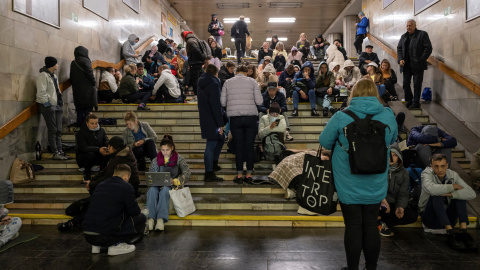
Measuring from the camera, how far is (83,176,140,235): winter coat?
159 inches

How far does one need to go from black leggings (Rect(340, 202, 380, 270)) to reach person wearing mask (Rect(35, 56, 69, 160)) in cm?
586

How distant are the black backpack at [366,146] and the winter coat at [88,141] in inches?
185

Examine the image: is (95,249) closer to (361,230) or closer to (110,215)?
(110,215)

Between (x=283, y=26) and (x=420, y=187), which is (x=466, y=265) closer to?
(x=420, y=187)

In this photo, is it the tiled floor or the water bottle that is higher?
the water bottle

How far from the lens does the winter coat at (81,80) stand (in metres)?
8.08

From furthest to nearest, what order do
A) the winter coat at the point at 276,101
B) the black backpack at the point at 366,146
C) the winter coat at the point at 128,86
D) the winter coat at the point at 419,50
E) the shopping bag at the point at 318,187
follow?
1. the winter coat at the point at 128,86
2. the winter coat at the point at 419,50
3. the winter coat at the point at 276,101
4. the shopping bag at the point at 318,187
5. the black backpack at the point at 366,146

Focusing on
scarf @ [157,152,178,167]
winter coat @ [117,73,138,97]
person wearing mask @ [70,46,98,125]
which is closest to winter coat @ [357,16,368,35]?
winter coat @ [117,73,138,97]

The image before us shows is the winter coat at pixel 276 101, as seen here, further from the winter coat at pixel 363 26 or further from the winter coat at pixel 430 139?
the winter coat at pixel 363 26

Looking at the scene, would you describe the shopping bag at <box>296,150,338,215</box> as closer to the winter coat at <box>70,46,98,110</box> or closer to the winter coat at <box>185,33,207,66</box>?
the winter coat at <box>70,46,98,110</box>

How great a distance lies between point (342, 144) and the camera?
2947mm

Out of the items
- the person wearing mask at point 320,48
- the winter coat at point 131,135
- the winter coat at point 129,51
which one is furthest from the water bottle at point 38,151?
the person wearing mask at point 320,48

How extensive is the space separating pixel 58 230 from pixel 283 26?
20.6 metres

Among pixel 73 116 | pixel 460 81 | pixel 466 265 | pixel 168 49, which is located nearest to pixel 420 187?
pixel 466 265
